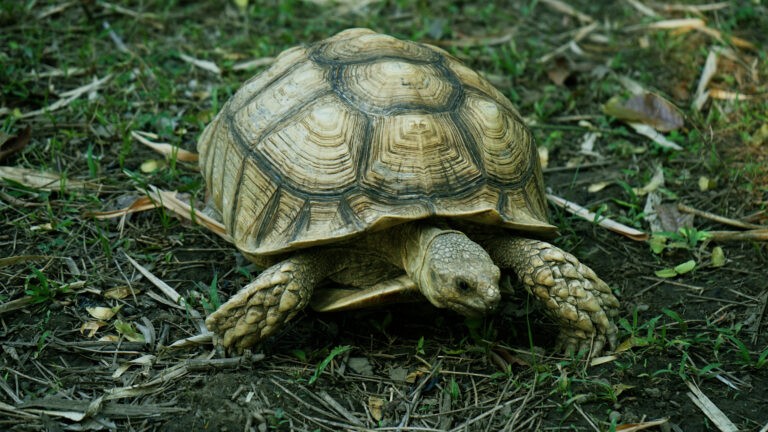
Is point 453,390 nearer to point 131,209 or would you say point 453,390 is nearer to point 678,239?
point 678,239

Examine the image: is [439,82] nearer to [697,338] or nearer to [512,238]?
[512,238]

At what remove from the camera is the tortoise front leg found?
3.31 metres

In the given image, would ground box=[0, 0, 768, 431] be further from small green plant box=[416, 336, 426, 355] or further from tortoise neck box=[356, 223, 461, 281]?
tortoise neck box=[356, 223, 461, 281]

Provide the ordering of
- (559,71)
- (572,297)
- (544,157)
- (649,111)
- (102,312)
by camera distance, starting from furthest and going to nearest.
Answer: (559,71) < (649,111) < (544,157) < (102,312) < (572,297)

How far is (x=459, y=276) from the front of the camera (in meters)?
3.06

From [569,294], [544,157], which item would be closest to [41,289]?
[569,294]

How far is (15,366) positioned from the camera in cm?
317

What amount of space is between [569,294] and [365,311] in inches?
40.1

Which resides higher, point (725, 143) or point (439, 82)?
A: point (439, 82)

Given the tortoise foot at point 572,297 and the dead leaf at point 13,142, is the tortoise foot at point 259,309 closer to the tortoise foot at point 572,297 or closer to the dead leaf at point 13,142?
the tortoise foot at point 572,297

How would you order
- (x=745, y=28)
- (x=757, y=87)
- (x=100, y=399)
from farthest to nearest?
(x=745, y=28) < (x=757, y=87) < (x=100, y=399)

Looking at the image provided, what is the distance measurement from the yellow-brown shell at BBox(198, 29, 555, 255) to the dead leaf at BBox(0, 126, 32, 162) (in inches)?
65.5

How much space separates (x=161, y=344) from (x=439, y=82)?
183 cm

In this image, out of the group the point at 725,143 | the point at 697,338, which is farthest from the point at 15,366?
the point at 725,143
